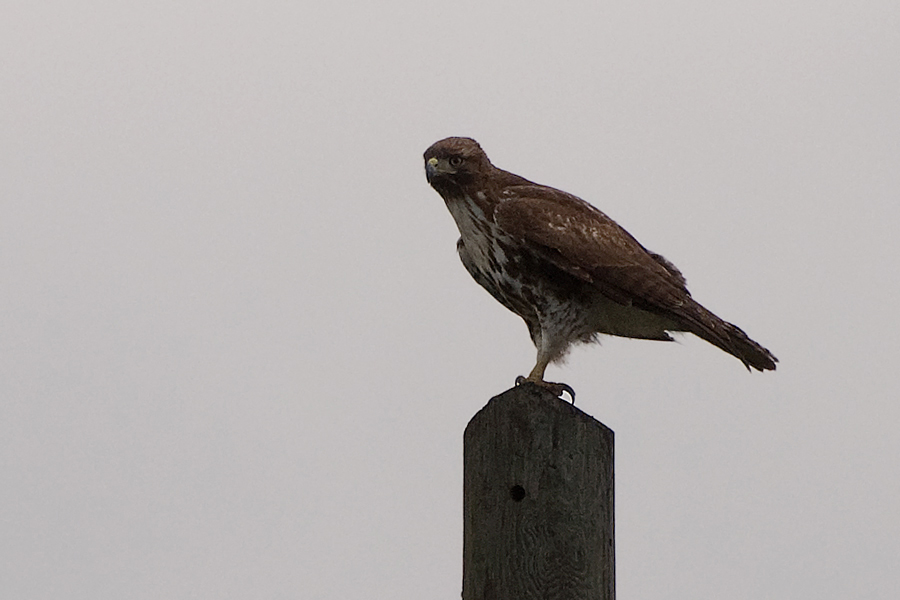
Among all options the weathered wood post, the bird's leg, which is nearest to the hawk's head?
the bird's leg

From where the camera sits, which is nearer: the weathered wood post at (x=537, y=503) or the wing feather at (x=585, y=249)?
the weathered wood post at (x=537, y=503)

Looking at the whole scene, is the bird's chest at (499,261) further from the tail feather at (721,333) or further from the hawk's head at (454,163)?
the tail feather at (721,333)

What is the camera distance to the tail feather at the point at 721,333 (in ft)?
17.3

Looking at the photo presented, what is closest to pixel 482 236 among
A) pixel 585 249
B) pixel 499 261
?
pixel 499 261

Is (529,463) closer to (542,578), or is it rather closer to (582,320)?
(542,578)

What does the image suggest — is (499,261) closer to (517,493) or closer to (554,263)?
(554,263)

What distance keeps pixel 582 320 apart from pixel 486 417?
6.84 ft

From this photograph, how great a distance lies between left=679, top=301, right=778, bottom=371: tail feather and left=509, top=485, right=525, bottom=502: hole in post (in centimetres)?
212

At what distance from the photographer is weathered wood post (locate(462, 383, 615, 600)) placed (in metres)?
3.25

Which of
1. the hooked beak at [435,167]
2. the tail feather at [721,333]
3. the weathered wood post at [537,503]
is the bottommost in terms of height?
the weathered wood post at [537,503]

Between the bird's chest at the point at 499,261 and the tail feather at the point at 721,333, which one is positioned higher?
the bird's chest at the point at 499,261

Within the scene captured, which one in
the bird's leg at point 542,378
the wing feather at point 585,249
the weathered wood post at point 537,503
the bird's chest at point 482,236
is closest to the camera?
the weathered wood post at point 537,503

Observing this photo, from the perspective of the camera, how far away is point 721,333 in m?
5.27

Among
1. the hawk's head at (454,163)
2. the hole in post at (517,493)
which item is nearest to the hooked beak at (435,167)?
the hawk's head at (454,163)
